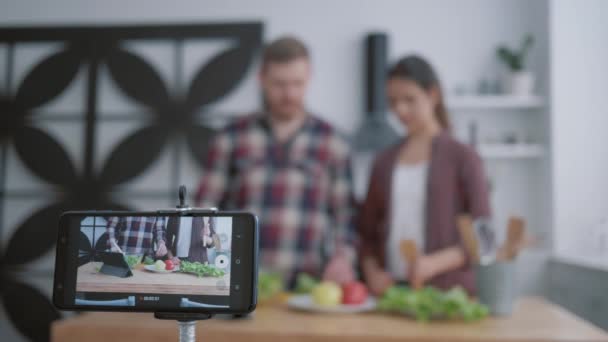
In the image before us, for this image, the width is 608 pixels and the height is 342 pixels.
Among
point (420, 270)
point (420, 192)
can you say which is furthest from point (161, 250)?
point (420, 192)

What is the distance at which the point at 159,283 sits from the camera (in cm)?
49

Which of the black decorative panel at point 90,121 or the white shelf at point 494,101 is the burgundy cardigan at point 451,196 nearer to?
the white shelf at point 494,101

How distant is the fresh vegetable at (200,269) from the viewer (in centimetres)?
49

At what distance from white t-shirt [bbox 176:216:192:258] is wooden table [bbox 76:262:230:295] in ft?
0.06

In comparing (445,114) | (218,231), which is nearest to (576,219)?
(445,114)

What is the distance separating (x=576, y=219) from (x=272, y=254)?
4.13ft

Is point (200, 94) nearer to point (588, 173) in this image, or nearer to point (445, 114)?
point (445, 114)

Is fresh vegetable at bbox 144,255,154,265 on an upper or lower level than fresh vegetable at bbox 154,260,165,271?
upper

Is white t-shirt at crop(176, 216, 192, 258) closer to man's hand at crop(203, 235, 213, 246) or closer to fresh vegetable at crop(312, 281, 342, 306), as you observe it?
man's hand at crop(203, 235, 213, 246)

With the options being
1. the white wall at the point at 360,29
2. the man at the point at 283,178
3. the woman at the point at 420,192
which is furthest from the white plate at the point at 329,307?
the white wall at the point at 360,29

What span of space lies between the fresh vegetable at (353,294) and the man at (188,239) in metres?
0.84

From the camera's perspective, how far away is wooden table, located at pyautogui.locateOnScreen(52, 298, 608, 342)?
1022 mm

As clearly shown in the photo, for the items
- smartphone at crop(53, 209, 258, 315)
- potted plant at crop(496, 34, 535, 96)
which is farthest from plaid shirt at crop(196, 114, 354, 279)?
smartphone at crop(53, 209, 258, 315)

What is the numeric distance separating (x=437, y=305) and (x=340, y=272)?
39 centimetres
